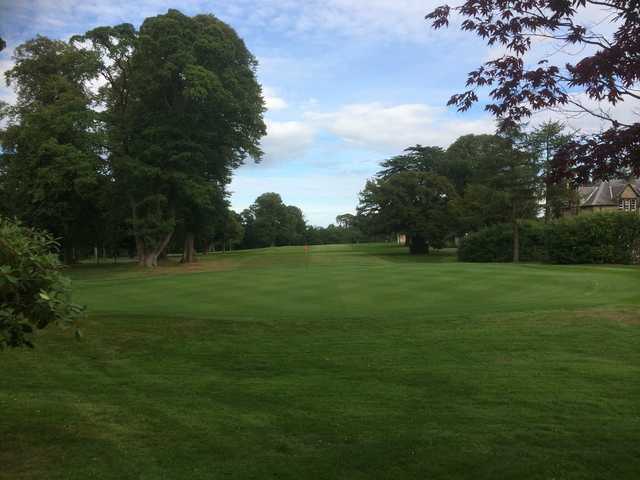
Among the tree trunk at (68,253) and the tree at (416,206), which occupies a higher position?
the tree at (416,206)

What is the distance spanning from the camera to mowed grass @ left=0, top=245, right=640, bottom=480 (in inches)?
192

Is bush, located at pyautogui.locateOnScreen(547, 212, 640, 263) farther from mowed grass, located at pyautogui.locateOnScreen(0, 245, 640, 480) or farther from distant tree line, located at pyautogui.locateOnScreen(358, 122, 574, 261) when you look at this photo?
mowed grass, located at pyautogui.locateOnScreen(0, 245, 640, 480)

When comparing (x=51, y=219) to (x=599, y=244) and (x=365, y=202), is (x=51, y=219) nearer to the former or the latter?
(x=365, y=202)

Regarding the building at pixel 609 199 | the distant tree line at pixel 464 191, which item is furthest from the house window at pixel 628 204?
the distant tree line at pixel 464 191

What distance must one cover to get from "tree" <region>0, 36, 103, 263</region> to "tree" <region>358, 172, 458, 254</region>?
31777mm

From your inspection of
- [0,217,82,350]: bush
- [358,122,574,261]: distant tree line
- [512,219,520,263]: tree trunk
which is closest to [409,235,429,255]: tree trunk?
[358,122,574,261]: distant tree line

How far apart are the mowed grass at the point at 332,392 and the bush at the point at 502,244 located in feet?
105

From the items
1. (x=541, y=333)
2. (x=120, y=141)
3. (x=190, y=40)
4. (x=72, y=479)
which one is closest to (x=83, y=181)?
(x=120, y=141)

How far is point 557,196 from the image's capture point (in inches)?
2063

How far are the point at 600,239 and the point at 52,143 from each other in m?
37.7

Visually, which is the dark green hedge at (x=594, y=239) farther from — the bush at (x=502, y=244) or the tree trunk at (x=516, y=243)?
the tree trunk at (x=516, y=243)

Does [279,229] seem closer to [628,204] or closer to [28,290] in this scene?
[628,204]

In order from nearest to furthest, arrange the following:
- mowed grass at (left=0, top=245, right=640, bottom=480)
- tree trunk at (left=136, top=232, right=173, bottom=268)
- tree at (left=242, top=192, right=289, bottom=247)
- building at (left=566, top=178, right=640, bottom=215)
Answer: mowed grass at (left=0, top=245, right=640, bottom=480) < tree trunk at (left=136, top=232, right=173, bottom=268) < building at (left=566, top=178, right=640, bottom=215) < tree at (left=242, top=192, right=289, bottom=247)

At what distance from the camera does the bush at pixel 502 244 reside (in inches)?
1786
